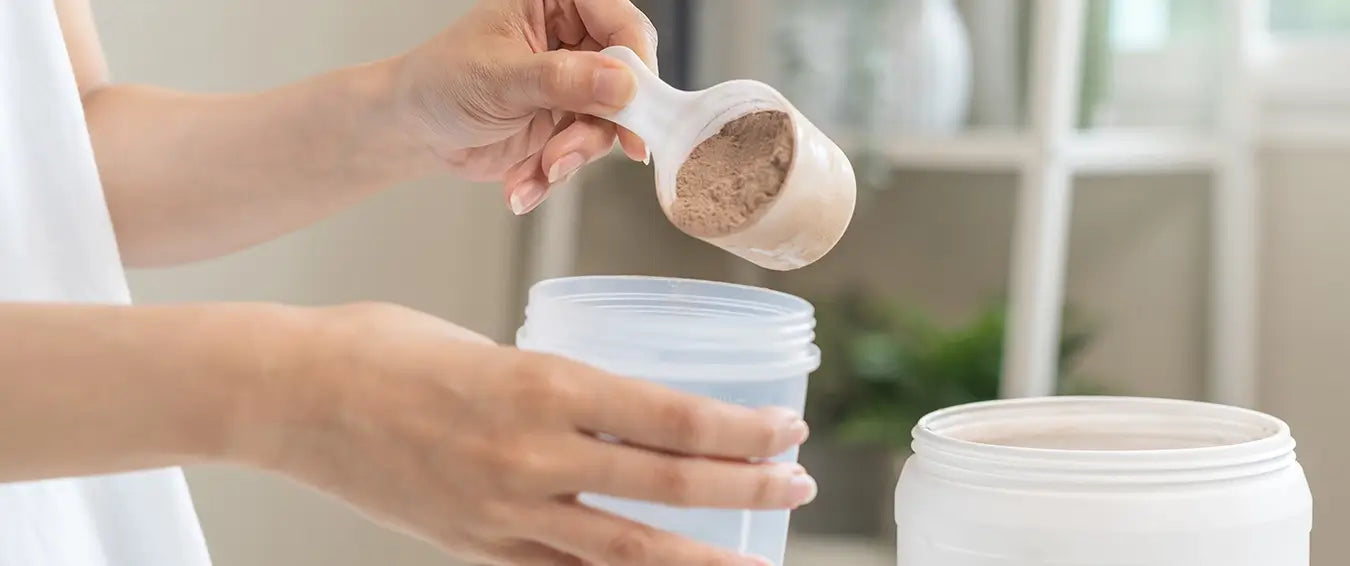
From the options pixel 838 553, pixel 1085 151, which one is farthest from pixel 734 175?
pixel 838 553

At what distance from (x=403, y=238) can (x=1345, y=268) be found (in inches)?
38.5

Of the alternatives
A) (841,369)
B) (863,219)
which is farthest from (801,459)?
(863,219)

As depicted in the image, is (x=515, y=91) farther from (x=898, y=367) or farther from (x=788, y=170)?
(x=898, y=367)

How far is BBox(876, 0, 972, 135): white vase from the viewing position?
54.7 inches

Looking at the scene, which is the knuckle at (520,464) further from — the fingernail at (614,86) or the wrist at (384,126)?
the wrist at (384,126)

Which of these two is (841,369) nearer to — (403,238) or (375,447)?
(403,238)

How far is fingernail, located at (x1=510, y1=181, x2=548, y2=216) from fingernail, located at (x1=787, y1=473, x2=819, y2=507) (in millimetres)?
338

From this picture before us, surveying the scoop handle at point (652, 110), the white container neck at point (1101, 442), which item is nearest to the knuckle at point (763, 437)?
the white container neck at point (1101, 442)

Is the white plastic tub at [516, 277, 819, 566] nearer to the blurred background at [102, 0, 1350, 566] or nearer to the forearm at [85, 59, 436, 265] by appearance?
the forearm at [85, 59, 436, 265]

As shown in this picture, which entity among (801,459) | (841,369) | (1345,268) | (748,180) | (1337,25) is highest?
(1337,25)

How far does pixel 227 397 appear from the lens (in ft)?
1.34

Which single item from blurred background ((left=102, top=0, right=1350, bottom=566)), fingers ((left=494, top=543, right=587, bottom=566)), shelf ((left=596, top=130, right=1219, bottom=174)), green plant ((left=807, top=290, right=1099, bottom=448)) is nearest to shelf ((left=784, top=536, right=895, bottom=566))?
blurred background ((left=102, top=0, right=1350, bottom=566))

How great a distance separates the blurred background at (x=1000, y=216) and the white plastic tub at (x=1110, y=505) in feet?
2.64

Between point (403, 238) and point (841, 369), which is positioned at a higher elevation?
point (403, 238)
